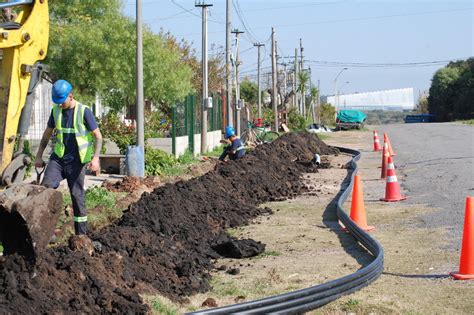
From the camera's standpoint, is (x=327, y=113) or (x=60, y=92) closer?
(x=60, y=92)

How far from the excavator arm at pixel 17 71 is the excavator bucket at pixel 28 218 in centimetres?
289

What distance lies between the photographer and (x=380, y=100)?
538ft

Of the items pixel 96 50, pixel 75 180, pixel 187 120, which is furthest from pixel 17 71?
pixel 187 120

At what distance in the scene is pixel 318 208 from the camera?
15.0 m

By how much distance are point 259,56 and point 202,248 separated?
51.8 meters

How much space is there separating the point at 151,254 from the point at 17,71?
9.59 ft

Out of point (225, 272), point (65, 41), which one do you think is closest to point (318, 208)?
point (225, 272)

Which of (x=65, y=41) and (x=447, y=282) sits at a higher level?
(x=65, y=41)

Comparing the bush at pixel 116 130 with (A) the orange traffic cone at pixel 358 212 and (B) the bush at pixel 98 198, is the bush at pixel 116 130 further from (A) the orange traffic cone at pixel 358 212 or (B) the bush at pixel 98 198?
(A) the orange traffic cone at pixel 358 212

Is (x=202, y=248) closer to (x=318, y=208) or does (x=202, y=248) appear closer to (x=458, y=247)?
(x=458, y=247)

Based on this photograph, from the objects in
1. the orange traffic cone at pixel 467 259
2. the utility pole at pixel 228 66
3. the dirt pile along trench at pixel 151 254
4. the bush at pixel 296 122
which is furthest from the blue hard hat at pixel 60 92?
the bush at pixel 296 122

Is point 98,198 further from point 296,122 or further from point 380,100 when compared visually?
point 380,100

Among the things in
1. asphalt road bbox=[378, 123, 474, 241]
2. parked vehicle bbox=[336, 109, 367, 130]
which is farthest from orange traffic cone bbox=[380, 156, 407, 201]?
parked vehicle bbox=[336, 109, 367, 130]

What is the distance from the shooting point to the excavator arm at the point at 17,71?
9789 mm
